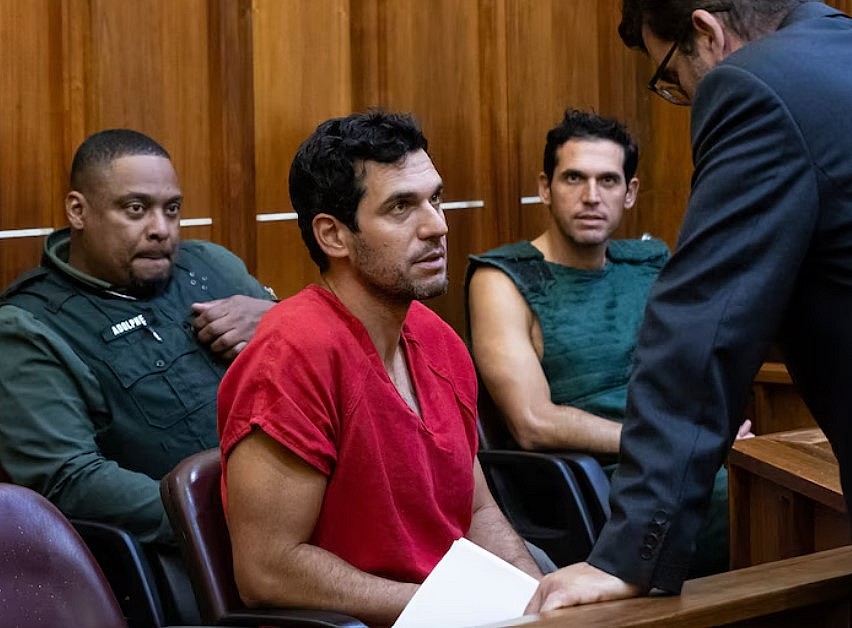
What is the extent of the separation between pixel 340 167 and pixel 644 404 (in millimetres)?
849

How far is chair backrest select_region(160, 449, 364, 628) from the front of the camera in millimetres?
1916

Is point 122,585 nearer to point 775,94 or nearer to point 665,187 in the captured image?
point 775,94

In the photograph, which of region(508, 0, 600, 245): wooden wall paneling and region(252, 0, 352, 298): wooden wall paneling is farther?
region(508, 0, 600, 245): wooden wall paneling

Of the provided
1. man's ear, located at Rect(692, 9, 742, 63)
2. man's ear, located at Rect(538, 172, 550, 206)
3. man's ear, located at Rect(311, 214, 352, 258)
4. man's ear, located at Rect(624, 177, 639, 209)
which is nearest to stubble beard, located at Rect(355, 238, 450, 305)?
man's ear, located at Rect(311, 214, 352, 258)

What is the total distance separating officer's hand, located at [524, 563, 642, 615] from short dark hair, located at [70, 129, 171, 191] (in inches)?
67.2

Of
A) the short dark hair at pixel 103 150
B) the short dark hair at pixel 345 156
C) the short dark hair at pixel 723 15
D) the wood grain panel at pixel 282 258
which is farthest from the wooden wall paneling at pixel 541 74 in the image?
the short dark hair at pixel 723 15

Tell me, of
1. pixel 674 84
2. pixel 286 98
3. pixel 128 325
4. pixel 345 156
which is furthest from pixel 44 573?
pixel 286 98

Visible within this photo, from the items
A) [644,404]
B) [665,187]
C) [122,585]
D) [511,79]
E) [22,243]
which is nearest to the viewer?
[644,404]

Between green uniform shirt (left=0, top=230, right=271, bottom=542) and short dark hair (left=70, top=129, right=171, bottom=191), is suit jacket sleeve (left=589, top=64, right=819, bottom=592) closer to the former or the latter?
green uniform shirt (left=0, top=230, right=271, bottom=542)

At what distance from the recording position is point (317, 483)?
75.0 inches

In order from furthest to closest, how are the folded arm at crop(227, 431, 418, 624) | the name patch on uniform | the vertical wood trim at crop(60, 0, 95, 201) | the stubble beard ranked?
the vertical wood trim at crop(60, 0, 95, 201) → the name patch on uniform → the stubble beard → the folded arm at crop(227, 431, 418, 624)

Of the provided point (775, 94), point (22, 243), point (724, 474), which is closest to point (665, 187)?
point (724, 474)

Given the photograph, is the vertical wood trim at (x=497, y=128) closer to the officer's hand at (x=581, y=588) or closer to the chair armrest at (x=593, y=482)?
the chair armrest at (x=593, y=482)

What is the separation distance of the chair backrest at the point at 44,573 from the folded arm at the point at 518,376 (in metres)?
1.54
